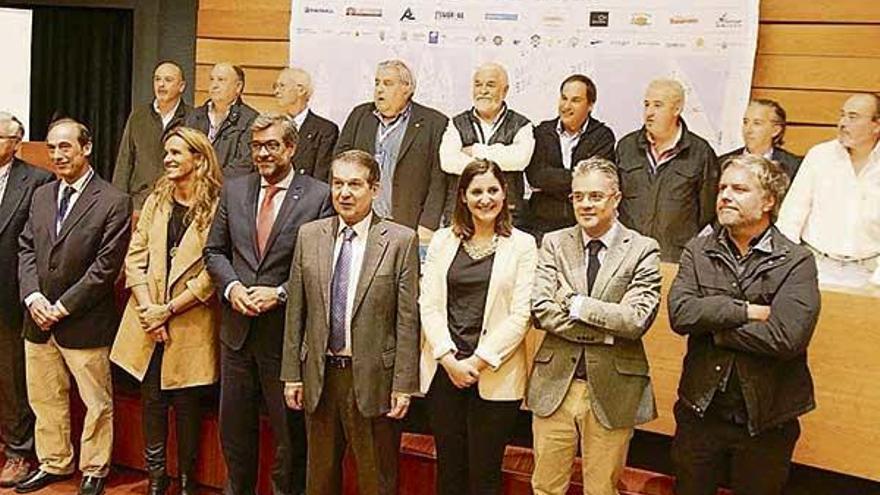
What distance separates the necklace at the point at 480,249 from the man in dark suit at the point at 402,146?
1.15 metres

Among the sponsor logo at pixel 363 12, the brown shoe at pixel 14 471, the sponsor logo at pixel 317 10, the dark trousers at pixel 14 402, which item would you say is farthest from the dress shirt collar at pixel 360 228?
the sponsor logo at pixel 317 10

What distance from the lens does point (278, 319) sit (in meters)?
3.69

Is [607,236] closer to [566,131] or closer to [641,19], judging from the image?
[566,131]

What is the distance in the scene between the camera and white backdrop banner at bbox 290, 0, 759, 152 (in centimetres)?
520

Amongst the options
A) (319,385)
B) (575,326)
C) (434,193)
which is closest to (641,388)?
(575,326)

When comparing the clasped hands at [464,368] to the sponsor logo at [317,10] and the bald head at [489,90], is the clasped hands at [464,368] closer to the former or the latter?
the bald head at [489,90]

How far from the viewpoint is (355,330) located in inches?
135

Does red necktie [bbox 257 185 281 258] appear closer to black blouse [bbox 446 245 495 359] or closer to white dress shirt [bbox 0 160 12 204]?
black blouse [bbox 446 245 495 359]

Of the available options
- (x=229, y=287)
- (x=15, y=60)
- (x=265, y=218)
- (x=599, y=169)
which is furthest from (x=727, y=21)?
(x=15, y=60)

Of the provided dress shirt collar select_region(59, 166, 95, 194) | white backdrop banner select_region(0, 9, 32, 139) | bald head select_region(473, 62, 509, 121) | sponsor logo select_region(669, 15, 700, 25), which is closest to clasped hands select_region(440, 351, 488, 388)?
bald head select_region(473, 62, 509, 121)

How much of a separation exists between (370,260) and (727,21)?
2632 mm

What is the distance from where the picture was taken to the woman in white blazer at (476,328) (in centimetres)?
332

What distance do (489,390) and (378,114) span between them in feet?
6.12

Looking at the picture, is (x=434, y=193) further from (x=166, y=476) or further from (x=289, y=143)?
(x=166, y=476)
